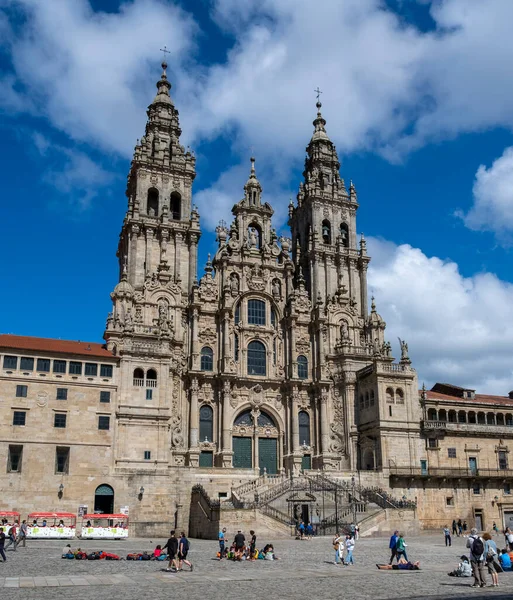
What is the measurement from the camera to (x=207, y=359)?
6303 cm

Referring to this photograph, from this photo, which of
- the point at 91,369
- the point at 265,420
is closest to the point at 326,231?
the point at 265,420

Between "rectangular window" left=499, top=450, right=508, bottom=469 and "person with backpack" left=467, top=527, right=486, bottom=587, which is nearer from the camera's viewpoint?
"person with backpack" left=467, top=527, right=486, bottom=587

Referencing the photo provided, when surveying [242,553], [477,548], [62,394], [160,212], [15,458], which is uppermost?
[160,212]

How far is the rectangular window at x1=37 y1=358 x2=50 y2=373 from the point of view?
50469mm

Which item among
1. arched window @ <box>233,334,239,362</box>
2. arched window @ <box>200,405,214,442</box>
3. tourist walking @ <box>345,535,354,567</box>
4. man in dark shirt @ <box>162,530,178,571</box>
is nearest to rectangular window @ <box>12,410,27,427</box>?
arched window @ <box>200,405,214,442</box>

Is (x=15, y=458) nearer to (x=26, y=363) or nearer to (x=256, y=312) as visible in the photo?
(x=26, y=363)

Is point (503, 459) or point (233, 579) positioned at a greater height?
point (503, 459)

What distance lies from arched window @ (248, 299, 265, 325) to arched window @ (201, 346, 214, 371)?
514 cm

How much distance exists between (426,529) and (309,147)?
44.1 metres

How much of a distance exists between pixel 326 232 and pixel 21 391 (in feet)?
123

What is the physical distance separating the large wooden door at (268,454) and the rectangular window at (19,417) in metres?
22.5

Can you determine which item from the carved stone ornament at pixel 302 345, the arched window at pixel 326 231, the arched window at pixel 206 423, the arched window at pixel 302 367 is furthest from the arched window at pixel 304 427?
the arched window at pixel 326 231

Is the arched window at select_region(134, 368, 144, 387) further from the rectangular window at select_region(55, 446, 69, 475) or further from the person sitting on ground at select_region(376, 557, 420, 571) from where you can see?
the person sitting on ground at select_region(376, 557, 420, 571)

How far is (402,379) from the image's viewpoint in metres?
61.8
